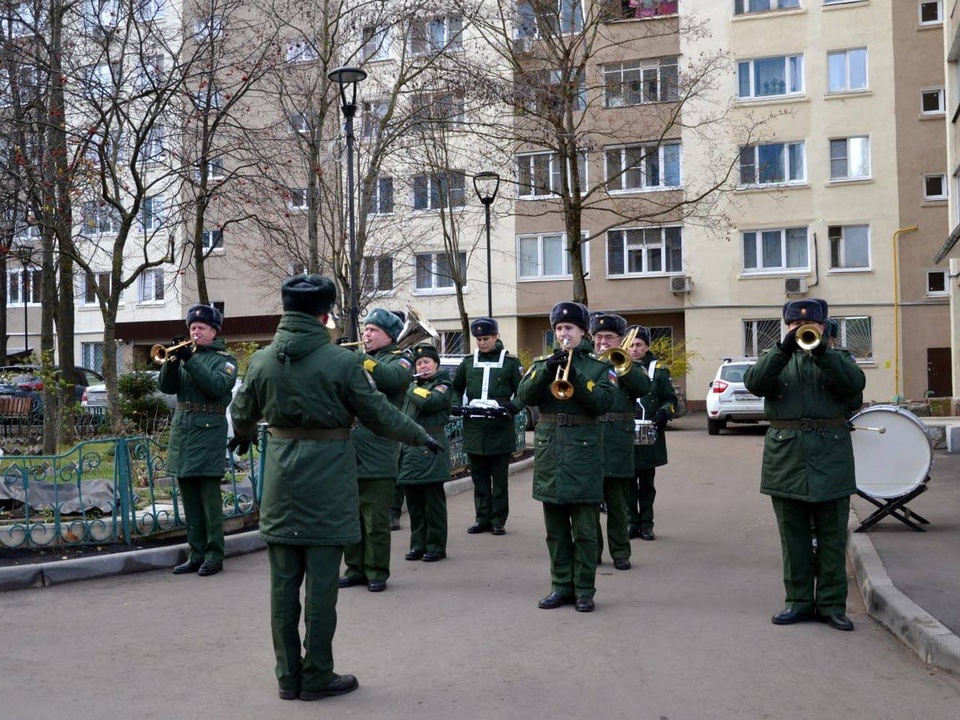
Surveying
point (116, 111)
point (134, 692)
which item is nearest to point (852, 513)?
point (134, 692)

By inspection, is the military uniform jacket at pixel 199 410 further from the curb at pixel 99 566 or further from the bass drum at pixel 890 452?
the bass drum at pixel 890 452

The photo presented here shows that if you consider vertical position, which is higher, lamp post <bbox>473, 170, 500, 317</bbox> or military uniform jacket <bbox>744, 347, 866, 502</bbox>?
lamp post <bbox>473, 170, 500, 317</bbox>

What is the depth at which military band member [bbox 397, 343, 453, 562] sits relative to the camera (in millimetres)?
9375

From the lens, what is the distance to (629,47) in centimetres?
3250

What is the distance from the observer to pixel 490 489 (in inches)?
437

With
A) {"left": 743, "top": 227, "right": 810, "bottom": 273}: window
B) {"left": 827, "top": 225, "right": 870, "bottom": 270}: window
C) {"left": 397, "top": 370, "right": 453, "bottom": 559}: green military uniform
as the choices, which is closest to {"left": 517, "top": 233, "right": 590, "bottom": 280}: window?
{"left": 743, "top": 227, "right": 810, "bottom": 273}: window

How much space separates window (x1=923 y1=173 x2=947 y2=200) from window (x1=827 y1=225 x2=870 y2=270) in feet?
6.55

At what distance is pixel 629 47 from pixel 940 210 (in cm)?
1068

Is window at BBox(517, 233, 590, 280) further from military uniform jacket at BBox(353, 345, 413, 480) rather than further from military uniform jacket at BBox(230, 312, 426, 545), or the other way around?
military uniform jacket at BBox(230, 312, 426, 545)

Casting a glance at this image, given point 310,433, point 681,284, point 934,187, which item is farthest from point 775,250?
point 310,433

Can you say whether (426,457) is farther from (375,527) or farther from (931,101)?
(931,101)

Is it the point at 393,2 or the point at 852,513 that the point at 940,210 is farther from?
the point at 852,513

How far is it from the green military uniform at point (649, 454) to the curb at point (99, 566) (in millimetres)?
3859

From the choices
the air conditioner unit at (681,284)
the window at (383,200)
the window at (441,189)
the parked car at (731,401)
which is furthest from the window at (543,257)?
the parked car at (731,401)
